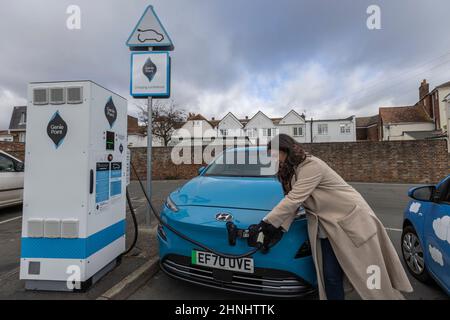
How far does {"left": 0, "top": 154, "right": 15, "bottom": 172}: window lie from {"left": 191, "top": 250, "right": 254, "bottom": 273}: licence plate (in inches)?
241

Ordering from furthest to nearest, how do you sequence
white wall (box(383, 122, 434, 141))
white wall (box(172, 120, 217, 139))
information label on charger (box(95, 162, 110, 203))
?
1. white wall (box(383, 122, 434, 141))
2. white wall (box(172, 120, 217, 139))
3. information label on charger (box(95, 162, 110, 203))

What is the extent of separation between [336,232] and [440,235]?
3.87 ft

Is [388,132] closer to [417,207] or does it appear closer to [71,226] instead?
[417,207]

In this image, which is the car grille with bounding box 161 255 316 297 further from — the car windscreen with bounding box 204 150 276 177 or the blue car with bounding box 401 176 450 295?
the car windscreen with bounding box 204 150 276 177

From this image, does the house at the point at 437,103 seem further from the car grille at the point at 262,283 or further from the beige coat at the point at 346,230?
the car grille at the point at 262,283

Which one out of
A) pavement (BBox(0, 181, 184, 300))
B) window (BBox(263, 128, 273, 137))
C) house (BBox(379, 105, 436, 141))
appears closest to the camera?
pavement (BBox(0, 181, 184, 300))

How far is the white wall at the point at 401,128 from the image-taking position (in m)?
31.6

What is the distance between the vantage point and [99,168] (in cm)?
249

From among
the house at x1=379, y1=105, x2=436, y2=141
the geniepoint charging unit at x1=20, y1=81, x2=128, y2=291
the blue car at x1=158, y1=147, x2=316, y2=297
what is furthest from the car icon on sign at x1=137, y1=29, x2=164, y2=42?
the house at x1=379, y1=105, x2=436, y2=141

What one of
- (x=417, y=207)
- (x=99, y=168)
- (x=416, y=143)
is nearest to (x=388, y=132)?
(x=416, y=143)

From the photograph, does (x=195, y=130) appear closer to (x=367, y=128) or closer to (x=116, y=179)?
(x=367, y=128)

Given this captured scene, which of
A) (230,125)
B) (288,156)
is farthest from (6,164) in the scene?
(230,125)

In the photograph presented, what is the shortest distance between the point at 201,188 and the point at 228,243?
0.94 m

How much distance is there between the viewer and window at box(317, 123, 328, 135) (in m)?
37.0
